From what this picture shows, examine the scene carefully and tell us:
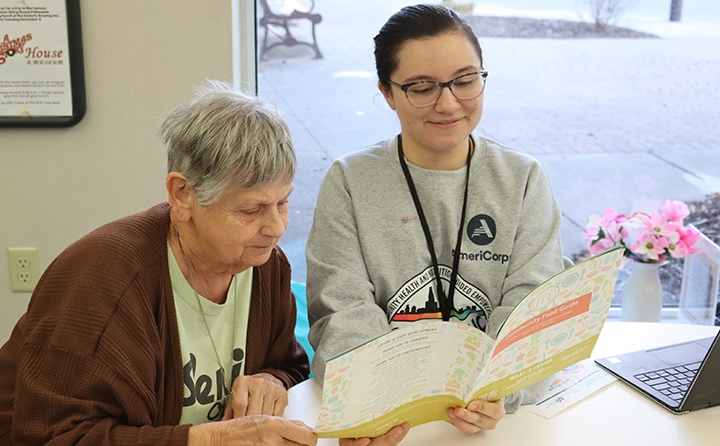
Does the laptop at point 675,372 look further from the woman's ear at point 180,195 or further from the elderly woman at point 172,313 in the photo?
the woman's ear at point 180,195

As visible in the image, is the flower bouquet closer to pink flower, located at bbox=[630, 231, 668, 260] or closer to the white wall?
pink flower, located at bbox=[630, 231, 668, 260]

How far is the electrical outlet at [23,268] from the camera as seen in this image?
2422 millimetres

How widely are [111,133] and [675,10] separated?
2077 millimetres

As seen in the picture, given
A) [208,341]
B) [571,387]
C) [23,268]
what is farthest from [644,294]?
[23,268]

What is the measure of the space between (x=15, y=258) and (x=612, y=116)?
221 centimetres

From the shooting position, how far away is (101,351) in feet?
4.09

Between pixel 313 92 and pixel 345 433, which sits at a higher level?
pixel 313 92

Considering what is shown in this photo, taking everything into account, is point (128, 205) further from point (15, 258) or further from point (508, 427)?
point (508, 427)

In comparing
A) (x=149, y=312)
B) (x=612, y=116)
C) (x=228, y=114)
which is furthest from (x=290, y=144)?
(x=612, y=116)

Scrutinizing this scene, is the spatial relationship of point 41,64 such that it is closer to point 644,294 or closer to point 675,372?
point 675,372

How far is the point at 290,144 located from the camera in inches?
53.7

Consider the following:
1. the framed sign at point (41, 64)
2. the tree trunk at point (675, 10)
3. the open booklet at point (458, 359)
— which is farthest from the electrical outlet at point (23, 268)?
the tree trunk at point (675, 10)

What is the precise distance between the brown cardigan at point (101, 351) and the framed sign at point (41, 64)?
Result: 1.04 m

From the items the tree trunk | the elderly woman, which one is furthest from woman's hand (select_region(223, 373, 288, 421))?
the tree trunk
